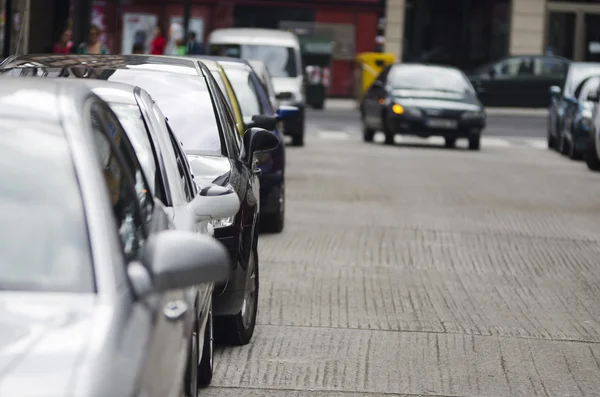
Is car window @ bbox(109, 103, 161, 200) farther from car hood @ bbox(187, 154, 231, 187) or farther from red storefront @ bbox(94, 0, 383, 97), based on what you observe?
red storefront @ bbox(94, 0, 383, 97)

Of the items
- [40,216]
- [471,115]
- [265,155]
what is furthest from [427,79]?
[40,216]

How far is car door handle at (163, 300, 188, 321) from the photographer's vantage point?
13.3 feet

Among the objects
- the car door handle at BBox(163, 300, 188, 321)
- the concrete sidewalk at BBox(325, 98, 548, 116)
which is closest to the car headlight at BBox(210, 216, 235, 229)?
the car door handle at BBox(163, 300, 188, 321)

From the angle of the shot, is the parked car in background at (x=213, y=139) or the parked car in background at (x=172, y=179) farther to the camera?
the parked car in background at (x=213, y=139)

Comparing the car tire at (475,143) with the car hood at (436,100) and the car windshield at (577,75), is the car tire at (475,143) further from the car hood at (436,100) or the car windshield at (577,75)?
the car windshield at (577,75)

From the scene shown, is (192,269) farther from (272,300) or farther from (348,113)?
(348,113)

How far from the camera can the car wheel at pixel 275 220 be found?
41.3 feet

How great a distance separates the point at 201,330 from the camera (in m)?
5.59

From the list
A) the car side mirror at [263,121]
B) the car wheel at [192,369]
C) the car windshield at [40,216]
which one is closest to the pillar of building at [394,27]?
the car side mirror at [263,121]

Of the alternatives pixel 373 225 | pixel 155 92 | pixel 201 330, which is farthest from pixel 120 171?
pixel 373 225

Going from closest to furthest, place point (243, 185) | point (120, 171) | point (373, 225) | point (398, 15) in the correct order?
point (120, 171) < point (243, 185) < point (373, 225) < point (398, 15)

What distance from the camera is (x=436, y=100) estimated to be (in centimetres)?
2603

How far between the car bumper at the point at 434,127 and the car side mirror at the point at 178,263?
21.8m

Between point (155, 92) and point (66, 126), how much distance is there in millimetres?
4569
